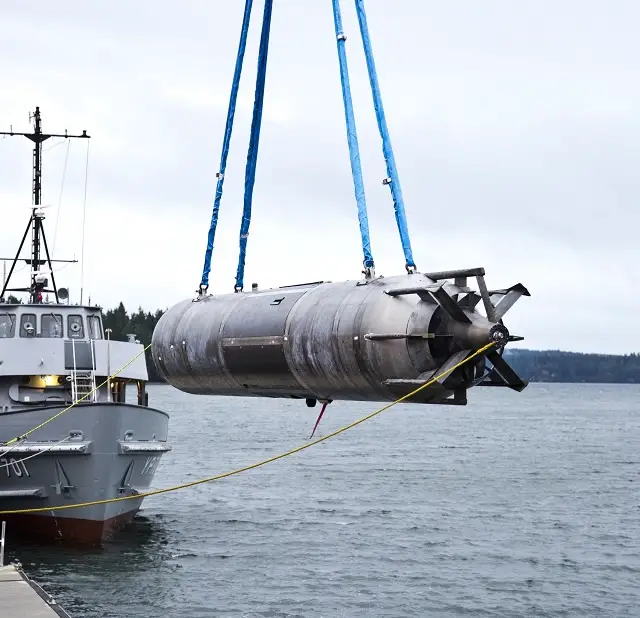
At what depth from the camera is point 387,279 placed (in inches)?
521

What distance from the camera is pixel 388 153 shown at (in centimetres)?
1380

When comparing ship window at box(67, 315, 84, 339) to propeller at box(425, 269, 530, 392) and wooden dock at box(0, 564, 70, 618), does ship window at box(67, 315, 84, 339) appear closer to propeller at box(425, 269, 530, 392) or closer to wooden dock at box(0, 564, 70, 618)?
wooden dock at box(0, 564, 70, 618)

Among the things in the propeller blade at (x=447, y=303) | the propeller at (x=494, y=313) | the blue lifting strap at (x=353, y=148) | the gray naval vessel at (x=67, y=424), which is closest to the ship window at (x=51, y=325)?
the gray naval vessel at (x=67, y=424)

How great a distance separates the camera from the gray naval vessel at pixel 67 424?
32.0m

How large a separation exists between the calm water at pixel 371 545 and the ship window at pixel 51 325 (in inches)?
265

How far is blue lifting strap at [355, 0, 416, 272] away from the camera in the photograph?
1318 cm

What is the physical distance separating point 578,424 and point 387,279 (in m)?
128

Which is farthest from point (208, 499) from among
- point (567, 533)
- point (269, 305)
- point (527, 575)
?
point (269, 305)

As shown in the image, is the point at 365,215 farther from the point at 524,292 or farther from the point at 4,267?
the point at 4,267

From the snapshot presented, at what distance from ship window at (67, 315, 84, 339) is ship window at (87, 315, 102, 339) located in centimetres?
32

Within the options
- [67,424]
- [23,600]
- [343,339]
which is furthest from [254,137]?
[67,424]

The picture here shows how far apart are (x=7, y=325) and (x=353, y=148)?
23398 millimetres

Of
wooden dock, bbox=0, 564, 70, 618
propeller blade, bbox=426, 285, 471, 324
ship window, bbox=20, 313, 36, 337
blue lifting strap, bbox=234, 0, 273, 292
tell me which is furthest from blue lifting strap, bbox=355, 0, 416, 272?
ship window, bbox=20, 313, 36, 337

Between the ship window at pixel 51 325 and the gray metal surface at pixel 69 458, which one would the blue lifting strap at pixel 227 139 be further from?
the ship window at pixel 51 325
